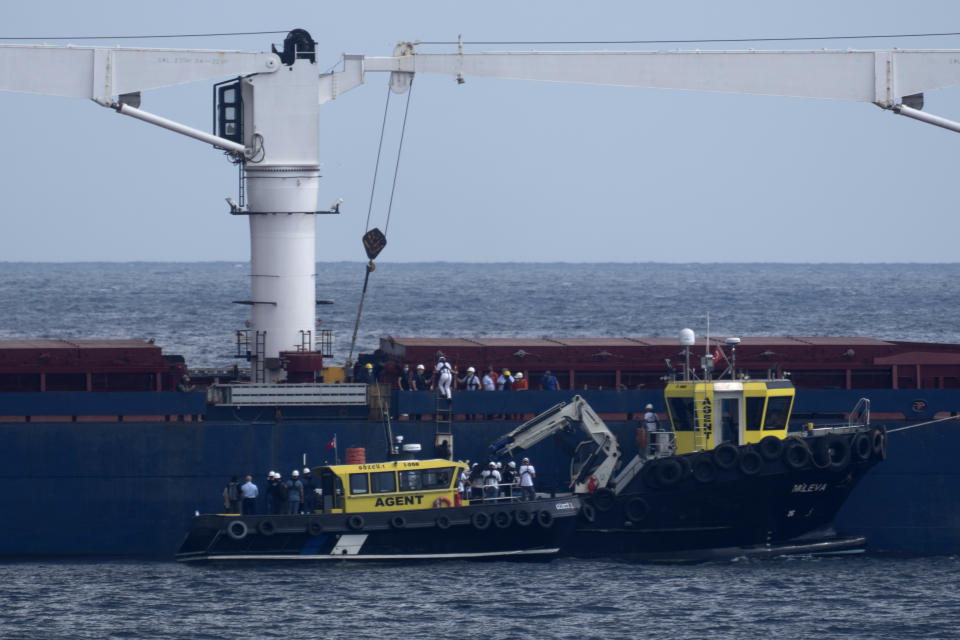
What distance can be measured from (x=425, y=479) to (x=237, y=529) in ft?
13.8

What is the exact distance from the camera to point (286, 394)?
114ft

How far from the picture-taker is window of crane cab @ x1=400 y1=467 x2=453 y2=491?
110 feet

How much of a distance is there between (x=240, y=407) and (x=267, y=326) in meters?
3.08

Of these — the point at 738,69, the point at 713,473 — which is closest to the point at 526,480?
the point at 713,473

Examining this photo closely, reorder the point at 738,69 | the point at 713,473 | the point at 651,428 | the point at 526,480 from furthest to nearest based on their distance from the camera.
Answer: the point at 738,69, the point at 651,428, the point at 526,480, the point at 713,473

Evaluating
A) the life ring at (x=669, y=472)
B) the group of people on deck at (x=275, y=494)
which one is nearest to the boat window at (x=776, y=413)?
the life ring at (x=669, y=472)

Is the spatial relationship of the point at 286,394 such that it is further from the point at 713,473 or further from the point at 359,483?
the point at 713,473

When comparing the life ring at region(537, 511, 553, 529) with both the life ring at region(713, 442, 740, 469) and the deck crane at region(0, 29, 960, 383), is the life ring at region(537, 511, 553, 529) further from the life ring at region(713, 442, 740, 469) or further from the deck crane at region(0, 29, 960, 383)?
the deck crane at region(0, 29, 960, 383)

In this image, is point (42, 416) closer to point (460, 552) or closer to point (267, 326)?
point (267, 326)

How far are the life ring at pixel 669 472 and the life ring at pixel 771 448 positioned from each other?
183 cm

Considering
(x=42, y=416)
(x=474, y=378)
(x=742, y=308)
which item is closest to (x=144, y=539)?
(x=42, y=416)

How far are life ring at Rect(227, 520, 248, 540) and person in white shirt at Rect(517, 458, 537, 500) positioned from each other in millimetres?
6064

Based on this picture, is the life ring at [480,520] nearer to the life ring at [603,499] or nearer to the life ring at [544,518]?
the life ring at [544,518]

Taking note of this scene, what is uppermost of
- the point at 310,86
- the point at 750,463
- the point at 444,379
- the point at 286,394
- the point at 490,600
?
the point at 310,86
